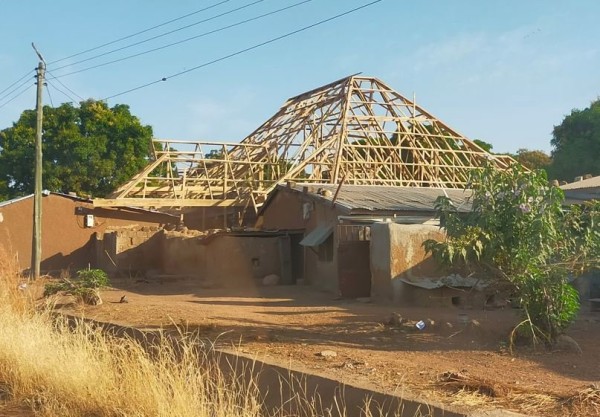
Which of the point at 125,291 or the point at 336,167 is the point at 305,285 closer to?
the point at 125,291

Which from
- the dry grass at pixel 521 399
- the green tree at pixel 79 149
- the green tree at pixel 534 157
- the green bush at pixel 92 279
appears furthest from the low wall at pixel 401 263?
the green tree at pixel 534 157

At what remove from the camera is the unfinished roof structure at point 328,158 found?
28.1 meters

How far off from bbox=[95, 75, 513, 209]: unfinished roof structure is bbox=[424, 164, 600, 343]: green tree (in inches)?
651

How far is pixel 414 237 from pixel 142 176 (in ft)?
46.4

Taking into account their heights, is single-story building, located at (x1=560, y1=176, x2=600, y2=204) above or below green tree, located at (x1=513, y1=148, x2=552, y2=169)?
below

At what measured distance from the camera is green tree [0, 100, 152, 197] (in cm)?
3544

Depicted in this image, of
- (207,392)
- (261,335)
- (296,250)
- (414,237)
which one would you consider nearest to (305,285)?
(296,250)

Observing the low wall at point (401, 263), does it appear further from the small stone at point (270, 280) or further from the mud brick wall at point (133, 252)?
the mud brick wall at point (133, 252)

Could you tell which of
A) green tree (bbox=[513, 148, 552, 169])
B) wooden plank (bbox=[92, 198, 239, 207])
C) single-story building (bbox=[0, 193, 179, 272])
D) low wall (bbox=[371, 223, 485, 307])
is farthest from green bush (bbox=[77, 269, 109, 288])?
green tree (bbox=[513, 148, 552, 169])

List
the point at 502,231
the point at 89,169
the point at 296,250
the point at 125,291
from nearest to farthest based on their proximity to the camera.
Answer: the point at 502,231, the point at 125,291, the point at 296,250, the point at 89,169

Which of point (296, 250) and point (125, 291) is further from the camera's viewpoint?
point (296, 250)

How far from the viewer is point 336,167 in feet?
88.6

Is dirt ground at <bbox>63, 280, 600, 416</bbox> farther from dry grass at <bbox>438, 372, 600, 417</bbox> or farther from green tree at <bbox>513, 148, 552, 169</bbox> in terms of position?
green tree at <bbox>513, 148, 552, 169</bbox>

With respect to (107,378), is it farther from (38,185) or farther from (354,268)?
(38,185)
